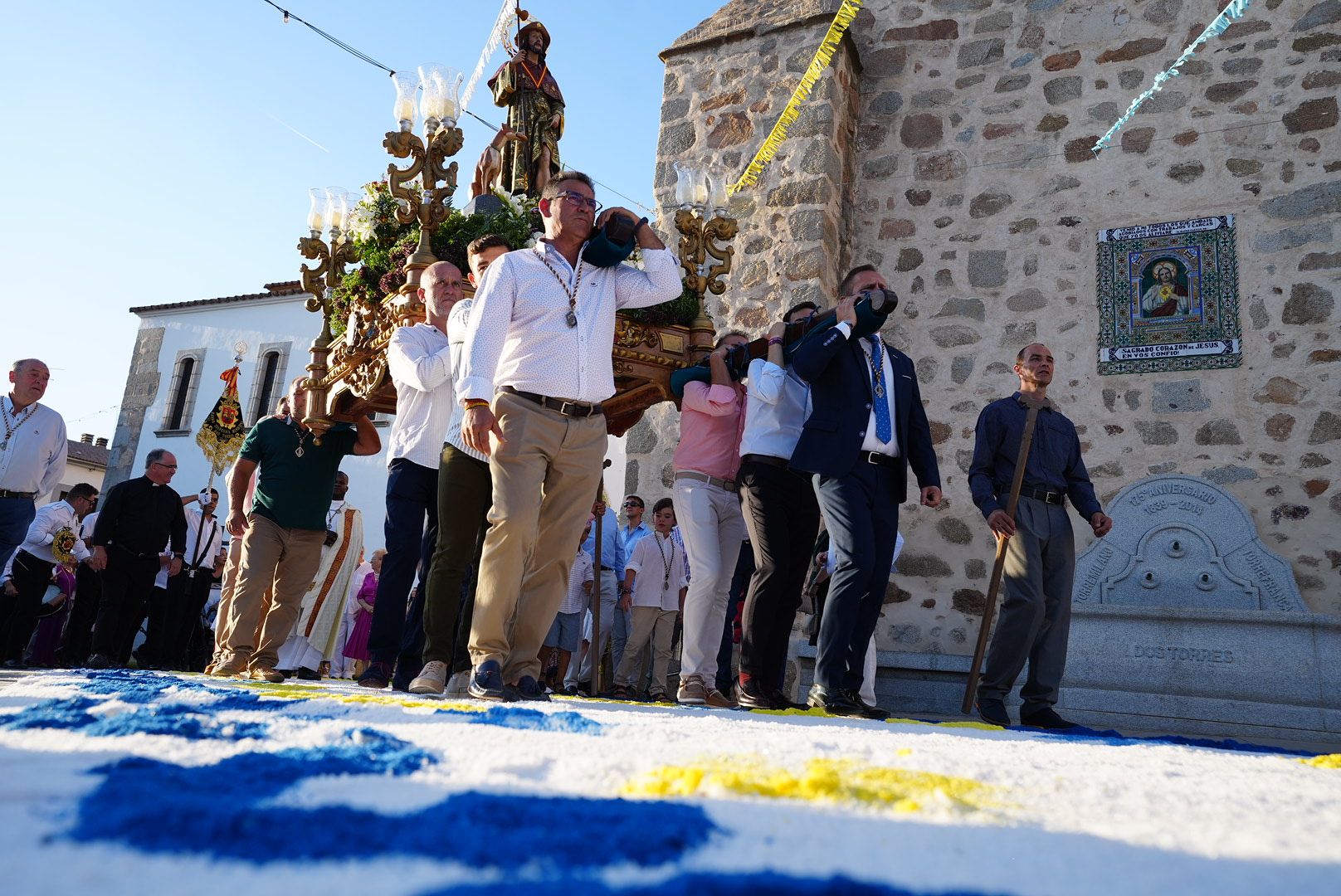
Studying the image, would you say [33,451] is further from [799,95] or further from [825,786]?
[825,786]

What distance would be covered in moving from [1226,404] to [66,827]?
23.2ft

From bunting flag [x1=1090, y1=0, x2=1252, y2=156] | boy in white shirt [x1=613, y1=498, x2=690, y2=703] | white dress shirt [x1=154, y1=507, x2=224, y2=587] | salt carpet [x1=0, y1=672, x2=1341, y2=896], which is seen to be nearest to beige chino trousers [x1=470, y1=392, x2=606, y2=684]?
salt carpet [x1=0, y1=672, x2=1341, y2=896]

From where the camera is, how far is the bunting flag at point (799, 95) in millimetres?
7773

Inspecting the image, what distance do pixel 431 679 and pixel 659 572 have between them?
4.66 metres

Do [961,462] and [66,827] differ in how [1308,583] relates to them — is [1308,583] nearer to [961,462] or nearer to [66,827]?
[961,462]

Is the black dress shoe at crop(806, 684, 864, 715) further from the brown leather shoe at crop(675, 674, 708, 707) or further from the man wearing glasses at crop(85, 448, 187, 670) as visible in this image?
the man wearing glasses at crop(85, 448, 187, 670)

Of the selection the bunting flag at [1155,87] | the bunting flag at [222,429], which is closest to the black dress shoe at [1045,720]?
the bunting flag at [1155,87]

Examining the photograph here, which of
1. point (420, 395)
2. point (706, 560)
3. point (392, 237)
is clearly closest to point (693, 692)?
point (706, 560)

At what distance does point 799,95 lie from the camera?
25.9 ft

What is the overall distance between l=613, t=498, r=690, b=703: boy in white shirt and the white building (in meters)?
16.6

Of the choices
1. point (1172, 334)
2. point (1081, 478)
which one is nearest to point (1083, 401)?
point (1172, 334)

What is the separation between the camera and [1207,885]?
0.94 metres

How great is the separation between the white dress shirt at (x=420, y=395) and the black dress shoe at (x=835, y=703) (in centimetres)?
178

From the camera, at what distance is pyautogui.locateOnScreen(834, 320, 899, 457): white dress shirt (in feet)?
13.1
